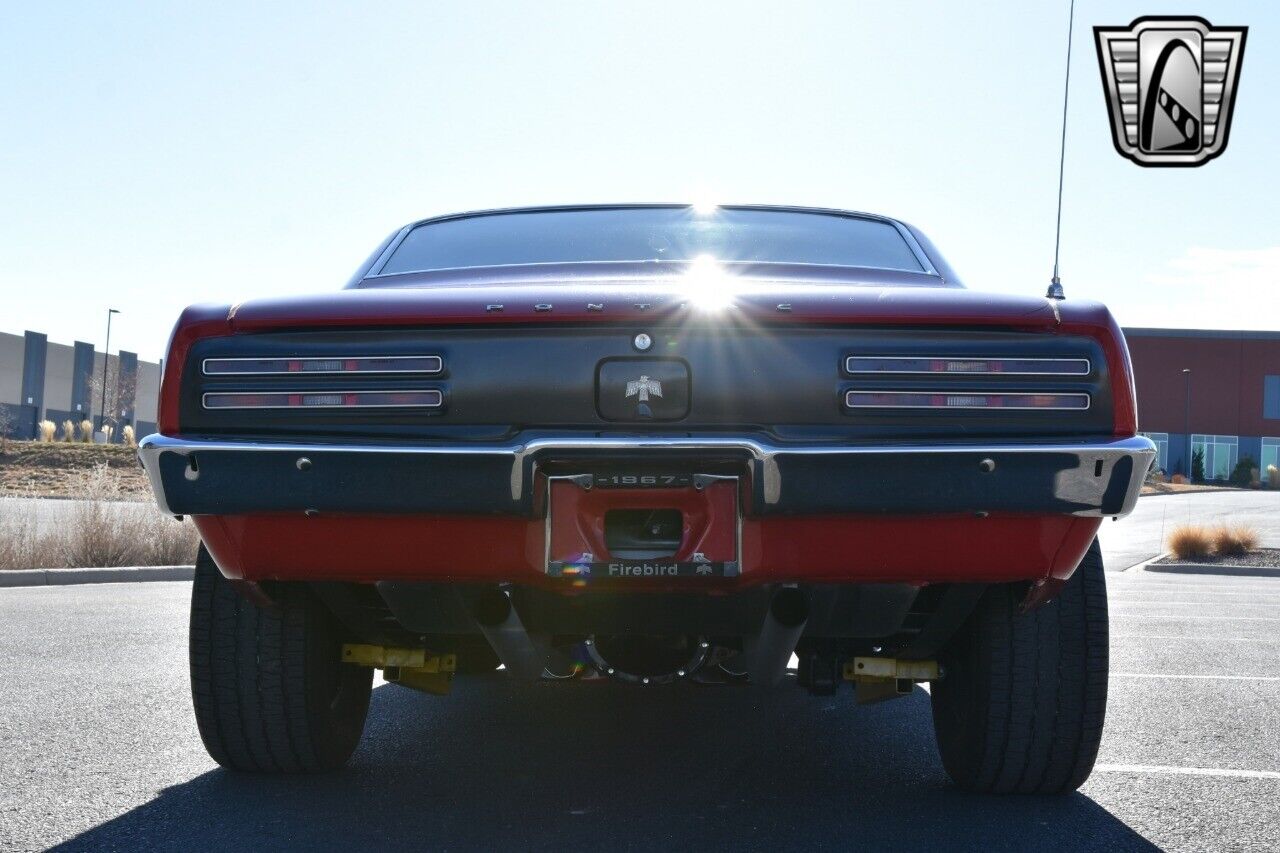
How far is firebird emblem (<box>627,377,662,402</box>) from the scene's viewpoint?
2.81m

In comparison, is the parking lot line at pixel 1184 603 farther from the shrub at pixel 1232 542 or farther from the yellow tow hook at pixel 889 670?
the shrub at pixel 1232 542

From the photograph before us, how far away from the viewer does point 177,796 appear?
3312mm

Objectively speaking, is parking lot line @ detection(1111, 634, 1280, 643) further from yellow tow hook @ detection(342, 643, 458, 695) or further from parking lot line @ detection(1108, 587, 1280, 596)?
yellow tow hook @ detection(342, 643, 458, 695)

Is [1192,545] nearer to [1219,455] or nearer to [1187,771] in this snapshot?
[1187,771]

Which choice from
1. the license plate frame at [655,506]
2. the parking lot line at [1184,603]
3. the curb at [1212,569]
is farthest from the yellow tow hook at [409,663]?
the curb at [1212,569]

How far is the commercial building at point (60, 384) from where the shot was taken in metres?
61.4

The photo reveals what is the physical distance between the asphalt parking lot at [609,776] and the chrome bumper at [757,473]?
771mm

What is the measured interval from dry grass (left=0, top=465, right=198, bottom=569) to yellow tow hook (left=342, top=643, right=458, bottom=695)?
9.23 meters

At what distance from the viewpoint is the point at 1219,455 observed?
62.3m

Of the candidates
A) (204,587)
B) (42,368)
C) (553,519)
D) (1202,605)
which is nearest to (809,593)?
(553,519)

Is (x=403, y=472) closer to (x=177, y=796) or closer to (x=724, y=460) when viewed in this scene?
(x=724, y=460)

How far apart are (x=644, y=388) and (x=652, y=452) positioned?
18 centimetres

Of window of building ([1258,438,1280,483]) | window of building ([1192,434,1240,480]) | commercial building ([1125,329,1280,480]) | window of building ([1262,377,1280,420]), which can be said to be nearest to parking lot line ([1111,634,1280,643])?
commercial building ([1125,329,1280,480])

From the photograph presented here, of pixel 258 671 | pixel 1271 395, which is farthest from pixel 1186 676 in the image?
pixel 1271 395
